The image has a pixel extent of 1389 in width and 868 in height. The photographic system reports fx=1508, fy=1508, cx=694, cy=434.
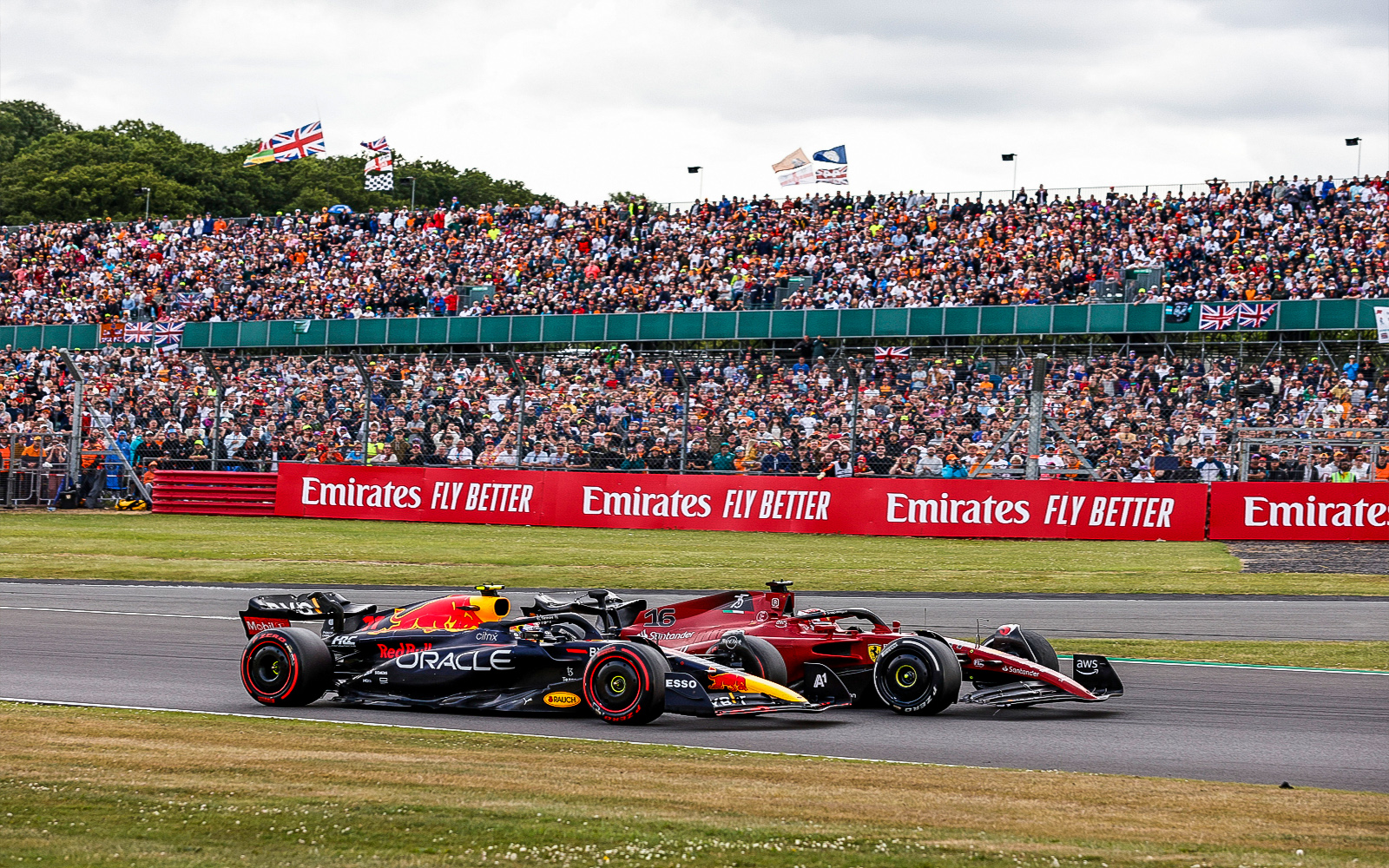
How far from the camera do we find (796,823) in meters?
6.03

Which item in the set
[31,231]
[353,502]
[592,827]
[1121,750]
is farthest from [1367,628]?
[31,231]

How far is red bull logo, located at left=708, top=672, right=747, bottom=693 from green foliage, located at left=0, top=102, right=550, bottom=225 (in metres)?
73.9

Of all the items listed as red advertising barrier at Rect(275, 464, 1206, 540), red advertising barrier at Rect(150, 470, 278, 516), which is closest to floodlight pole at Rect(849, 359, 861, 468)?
red advertising barrier at Rect(275, 464, 1206, 540)

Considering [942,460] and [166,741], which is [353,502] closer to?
[942,460]

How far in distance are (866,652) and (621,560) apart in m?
12.7

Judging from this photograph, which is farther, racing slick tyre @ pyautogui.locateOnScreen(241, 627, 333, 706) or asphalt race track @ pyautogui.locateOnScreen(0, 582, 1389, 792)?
racing slick tyre @ pyautogui.locateOnScreen(241, 627, 333, 706)

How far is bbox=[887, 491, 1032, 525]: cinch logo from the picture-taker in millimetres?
26531

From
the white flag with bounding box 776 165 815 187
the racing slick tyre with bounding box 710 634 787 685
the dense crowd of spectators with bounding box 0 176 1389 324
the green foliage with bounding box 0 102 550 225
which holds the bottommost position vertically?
the racing slick tyre with bounding box 710 634 787 685

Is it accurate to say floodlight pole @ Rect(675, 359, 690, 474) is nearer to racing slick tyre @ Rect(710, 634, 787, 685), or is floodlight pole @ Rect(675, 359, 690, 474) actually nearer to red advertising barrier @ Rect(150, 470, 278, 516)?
red advertising barrier @ Rect(150, 470, 278, 516)

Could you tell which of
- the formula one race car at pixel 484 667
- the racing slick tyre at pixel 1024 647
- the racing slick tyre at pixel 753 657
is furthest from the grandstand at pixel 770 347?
the formula one race car at pixel 484 667

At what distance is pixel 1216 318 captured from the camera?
1203 inches

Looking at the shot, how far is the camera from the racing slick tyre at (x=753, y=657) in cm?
981

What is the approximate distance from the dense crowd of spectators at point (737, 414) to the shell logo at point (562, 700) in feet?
63.2

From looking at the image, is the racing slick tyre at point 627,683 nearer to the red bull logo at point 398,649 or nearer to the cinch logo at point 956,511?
the red bull logo at point 398,649
